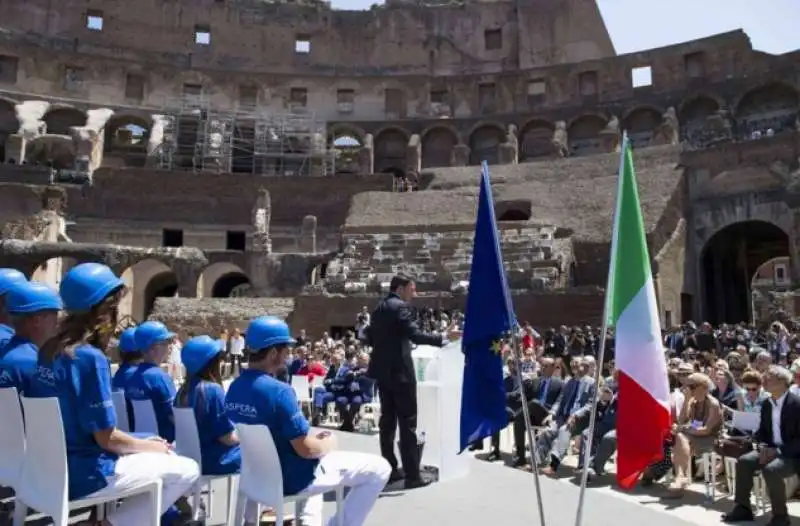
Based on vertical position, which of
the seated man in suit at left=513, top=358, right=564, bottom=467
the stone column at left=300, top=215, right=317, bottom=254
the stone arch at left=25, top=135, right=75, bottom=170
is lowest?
the seated man in suit at left=513, top=358, right=564, bottom=467

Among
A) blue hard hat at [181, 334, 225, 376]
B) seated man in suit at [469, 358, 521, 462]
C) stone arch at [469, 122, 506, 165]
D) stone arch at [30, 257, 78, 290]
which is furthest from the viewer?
stone arch at [469, 122, 506, 165]

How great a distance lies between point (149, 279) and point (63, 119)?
1557 centimetres

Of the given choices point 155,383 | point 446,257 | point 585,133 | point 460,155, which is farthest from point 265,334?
point 585,133

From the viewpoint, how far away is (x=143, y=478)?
336 cm

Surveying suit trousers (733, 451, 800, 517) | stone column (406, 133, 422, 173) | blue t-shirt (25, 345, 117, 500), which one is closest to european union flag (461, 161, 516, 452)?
blue t-shirt (25, 345, 117, 500)

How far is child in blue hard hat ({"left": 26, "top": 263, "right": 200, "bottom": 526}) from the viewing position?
3.16 m

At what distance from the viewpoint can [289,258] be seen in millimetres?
26250

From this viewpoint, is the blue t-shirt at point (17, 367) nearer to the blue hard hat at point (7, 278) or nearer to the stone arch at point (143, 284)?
the blue hard hat at point (7, 278)

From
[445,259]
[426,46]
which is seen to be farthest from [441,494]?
[426,46]

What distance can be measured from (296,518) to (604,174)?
93.0ft

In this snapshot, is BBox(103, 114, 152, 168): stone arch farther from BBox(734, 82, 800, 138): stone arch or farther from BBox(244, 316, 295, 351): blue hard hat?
BBox(244, 316, 295, 351): blue hard hat

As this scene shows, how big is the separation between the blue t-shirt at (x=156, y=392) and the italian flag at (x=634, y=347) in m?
2.89

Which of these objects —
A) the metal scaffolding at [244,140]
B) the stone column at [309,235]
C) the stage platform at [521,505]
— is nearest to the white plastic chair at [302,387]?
the stage platform at [521,505]

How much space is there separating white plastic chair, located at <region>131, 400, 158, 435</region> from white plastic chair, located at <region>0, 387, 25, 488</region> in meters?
1.03
